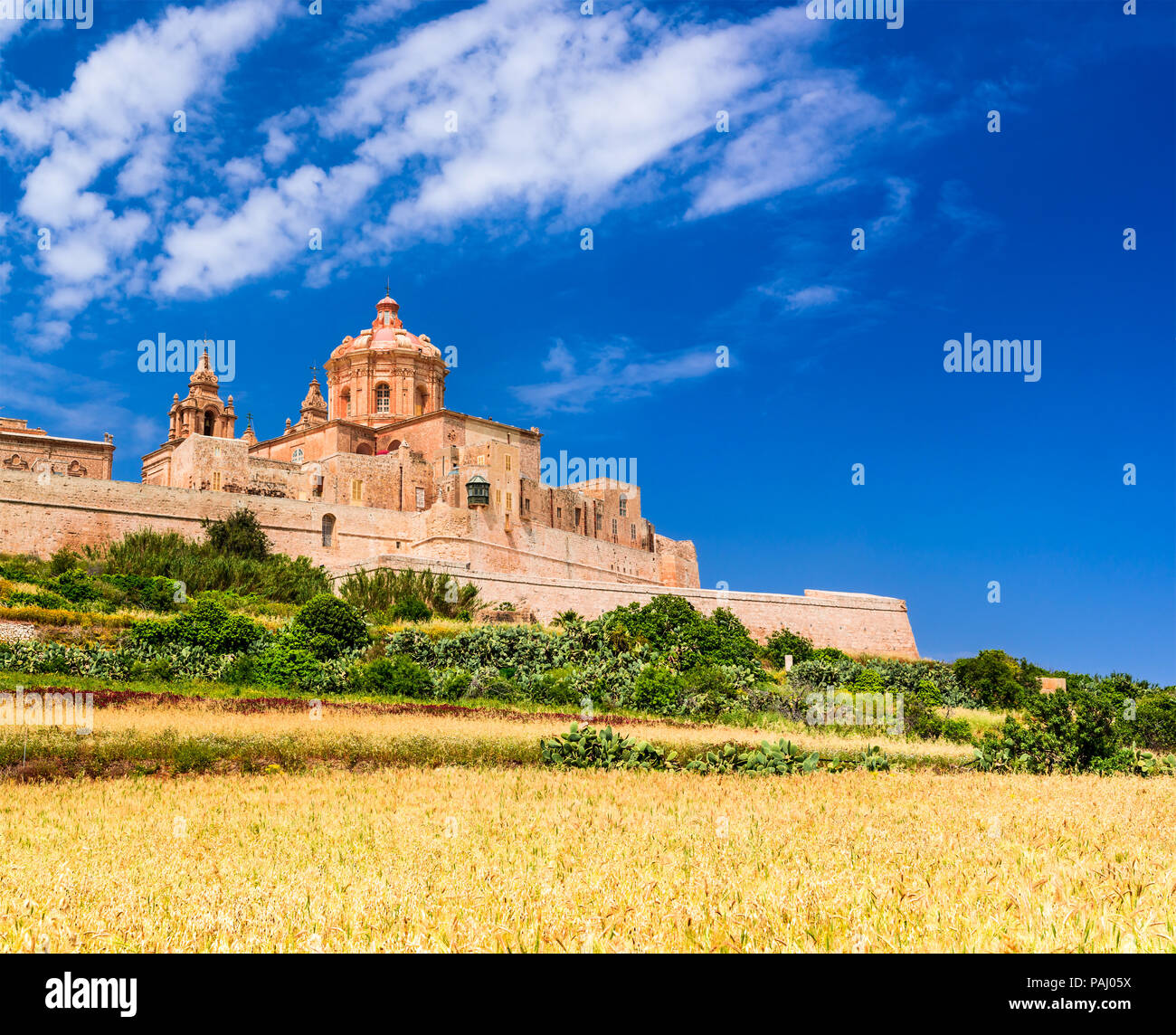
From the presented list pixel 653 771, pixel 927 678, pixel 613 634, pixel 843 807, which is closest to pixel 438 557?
pixel 613 634

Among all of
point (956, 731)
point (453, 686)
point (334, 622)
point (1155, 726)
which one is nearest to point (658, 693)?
point (453, 686)

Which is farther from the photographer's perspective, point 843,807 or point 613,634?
point 613,634

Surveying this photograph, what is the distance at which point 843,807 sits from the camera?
8.09 m

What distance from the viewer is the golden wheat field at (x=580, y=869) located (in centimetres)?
395

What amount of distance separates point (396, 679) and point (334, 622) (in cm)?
331

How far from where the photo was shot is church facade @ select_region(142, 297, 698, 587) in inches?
1515

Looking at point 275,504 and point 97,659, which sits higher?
point 275,504

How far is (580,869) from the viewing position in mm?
5352

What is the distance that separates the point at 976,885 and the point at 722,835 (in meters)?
2.04

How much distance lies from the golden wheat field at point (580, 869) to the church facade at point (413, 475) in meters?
28.0

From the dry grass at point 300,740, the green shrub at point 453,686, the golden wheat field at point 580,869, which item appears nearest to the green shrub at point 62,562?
the green shrub at point 453,686

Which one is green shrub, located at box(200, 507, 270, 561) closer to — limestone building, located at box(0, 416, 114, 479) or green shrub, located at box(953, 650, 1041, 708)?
limestone building, located at box(0, 416, 114, 479)
